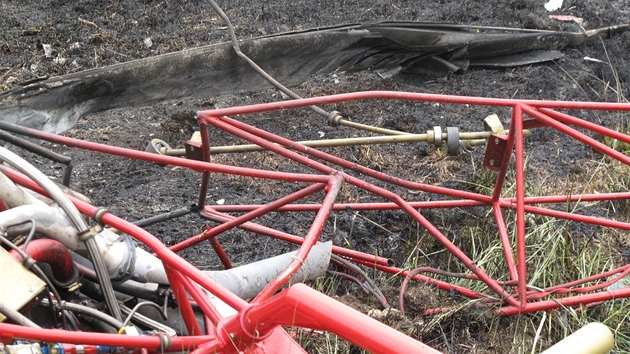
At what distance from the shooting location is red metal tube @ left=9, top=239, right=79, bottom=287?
83.1 inches

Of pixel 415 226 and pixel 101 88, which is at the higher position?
pixel 101 88

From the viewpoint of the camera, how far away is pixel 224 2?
7.12 metres

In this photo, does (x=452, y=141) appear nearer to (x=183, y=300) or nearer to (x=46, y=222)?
(x=183, y=300)

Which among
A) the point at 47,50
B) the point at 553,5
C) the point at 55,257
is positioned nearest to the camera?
the point at 55,257

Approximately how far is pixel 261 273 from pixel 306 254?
0.62 m

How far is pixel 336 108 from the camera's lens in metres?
5.39

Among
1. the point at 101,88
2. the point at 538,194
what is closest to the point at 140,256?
the point at 101,88

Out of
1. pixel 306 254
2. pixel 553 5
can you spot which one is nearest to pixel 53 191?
pixel 306 254

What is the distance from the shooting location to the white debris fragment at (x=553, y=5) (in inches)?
277

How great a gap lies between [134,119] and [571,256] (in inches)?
118

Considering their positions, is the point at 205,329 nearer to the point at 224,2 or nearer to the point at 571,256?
the point at 571,256

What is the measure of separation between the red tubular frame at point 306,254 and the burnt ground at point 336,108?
22 cm

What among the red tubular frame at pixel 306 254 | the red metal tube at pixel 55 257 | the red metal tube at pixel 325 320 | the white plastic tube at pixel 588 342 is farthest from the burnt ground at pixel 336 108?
the white plastic tube at pixel 588 342

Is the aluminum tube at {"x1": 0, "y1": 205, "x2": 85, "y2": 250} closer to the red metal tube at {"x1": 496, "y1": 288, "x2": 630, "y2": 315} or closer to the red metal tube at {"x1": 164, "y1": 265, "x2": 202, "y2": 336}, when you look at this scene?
the red metal tube at {"x1": 164, "y1": 265, "x2": 202, "y2": 336}
